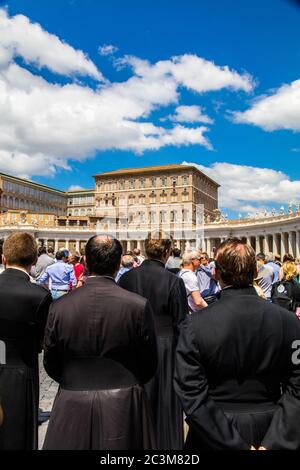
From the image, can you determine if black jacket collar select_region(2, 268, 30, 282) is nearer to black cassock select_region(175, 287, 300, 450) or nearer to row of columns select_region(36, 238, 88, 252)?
black cassock select_region(175, 287, 300, 450)

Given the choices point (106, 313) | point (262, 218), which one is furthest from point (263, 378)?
point (262, 218)

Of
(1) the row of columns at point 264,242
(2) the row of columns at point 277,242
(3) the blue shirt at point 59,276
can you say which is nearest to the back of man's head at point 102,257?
(3) the blue shirt at point 59,276

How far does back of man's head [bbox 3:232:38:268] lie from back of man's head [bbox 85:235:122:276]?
3.49 feet

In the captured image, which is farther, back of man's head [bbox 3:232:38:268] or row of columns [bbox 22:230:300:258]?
row of columns [bbox 22:230:300:258]

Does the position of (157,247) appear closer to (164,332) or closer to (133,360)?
(164,332)

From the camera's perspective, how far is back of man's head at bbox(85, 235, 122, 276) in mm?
3561

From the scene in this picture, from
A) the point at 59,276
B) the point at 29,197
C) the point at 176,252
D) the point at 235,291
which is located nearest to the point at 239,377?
the point at 235,291

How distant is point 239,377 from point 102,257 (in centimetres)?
146

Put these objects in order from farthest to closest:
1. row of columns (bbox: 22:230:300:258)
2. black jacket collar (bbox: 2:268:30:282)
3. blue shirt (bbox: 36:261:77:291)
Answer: row of columns (bbox: 22:230:300:258) < blue shirt (bbox: 36:261:77:291) < black jacket collar (bbox: 2:268:30:282)

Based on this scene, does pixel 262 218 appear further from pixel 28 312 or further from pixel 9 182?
pixel 28 312

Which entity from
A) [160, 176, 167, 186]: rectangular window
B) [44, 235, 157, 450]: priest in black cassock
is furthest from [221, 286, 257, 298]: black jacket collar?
[160, 176, 167, 186]: rectangular window

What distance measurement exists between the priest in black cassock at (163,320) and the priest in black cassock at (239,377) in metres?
2.03
